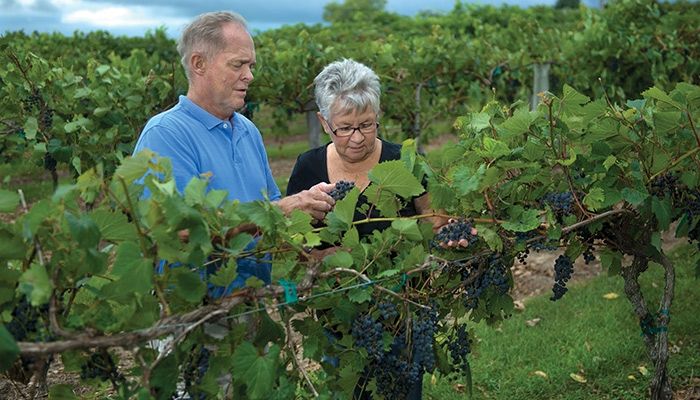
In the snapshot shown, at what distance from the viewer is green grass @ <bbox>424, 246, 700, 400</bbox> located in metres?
5.38

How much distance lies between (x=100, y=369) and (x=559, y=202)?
1728mm

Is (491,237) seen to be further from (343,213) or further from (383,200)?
(343,213)

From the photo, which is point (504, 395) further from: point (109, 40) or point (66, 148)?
point (109, 40)

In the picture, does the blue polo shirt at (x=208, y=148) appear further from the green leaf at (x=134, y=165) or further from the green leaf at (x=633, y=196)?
the green leaf at (x=633, y=196)

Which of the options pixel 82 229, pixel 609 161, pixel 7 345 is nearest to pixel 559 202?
pixel 609 161

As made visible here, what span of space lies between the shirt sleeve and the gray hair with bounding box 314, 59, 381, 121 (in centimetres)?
67

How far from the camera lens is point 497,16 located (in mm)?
22203

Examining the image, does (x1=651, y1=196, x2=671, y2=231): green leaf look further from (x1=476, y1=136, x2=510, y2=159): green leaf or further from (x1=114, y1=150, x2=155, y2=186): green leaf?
(x1=114, y1=150, x2=155, y2=186): green leaf

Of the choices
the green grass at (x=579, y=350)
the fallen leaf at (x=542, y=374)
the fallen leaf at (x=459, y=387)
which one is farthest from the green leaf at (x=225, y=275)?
the fallen leaf at (x=542, y=374)

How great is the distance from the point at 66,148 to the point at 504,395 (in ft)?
12.5

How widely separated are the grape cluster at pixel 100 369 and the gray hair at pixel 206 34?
1349 mm

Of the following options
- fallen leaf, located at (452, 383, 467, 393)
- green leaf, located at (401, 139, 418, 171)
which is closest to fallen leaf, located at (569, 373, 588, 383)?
fallen leaf, located at (452, 383, 467, 393)

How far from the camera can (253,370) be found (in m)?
2.49

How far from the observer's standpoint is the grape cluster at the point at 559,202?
3209 mm
